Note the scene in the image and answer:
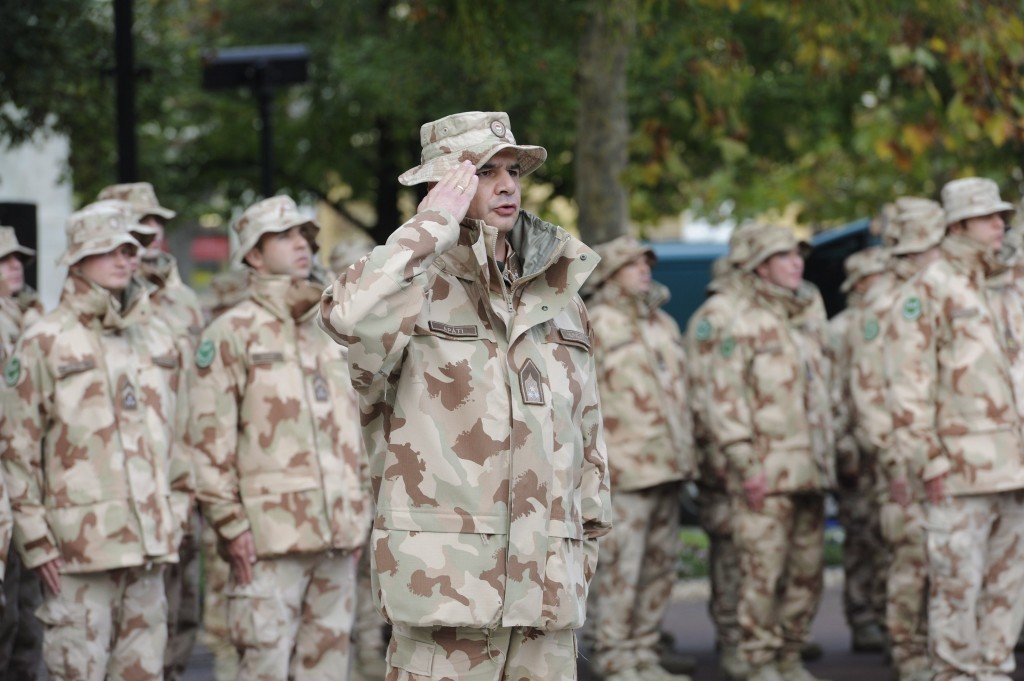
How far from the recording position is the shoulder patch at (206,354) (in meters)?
8.42

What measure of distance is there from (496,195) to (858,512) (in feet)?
21.9

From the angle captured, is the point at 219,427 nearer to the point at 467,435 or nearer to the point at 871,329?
the point at 467,435

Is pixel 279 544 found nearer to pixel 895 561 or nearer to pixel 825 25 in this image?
pixel 895 561

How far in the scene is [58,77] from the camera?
1316 centimetres

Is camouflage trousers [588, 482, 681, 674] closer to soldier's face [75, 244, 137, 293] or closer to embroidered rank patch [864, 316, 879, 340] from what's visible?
embroidered rank patch [864, 316, 879, 340]

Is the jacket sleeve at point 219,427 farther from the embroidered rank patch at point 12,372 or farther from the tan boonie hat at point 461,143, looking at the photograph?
the tan boonie hat at point 461,143

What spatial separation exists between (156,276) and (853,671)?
15.8 ft

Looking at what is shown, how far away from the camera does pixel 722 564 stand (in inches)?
453

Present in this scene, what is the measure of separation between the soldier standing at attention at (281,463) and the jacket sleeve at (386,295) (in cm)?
297

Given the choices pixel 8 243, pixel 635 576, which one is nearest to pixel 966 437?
pixel 635 576

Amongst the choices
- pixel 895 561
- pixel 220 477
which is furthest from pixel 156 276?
pixel 895 561

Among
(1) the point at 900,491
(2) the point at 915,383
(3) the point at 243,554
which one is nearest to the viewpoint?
(3) the point at 243,554

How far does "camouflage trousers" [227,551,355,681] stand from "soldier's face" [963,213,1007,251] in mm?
3369

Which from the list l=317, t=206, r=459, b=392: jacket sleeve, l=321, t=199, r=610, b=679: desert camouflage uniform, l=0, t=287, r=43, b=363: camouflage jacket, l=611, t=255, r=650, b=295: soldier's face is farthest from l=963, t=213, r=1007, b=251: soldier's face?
l=0, t=287, r=43, b=363: camouflage jacket
